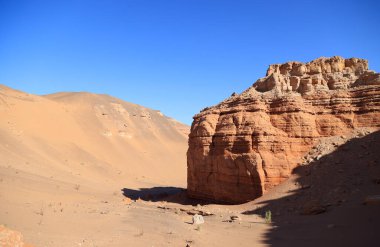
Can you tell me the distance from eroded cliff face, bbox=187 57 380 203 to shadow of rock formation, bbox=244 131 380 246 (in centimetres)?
153

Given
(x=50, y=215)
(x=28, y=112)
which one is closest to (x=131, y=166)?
(x=28, y=112)

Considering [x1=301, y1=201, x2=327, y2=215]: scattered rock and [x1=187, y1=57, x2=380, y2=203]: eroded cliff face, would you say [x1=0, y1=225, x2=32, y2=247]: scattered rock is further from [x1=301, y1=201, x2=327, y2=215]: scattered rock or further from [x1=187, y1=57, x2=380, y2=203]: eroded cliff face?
[x1=187, y1=57, x2=380, y2=203]: eroded cliff face

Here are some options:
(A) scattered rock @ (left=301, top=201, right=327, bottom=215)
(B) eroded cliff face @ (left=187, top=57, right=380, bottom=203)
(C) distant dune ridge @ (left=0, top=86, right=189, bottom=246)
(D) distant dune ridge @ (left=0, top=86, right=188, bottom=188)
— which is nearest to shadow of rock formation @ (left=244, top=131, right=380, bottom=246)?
(A) scattered rock @ (left=301, top=201, right=327, bottom=215)

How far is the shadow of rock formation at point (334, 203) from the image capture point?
30.5 feet

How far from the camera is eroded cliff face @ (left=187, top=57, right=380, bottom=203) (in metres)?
18.2

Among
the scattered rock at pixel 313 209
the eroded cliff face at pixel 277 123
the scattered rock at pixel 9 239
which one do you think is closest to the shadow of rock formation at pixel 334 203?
the scattered rock at pixel 313 209

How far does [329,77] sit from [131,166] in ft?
104

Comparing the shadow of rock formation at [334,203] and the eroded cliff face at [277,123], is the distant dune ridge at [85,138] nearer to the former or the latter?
the eroded cliff face at [277,123]

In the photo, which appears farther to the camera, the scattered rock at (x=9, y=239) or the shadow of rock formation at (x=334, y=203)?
the shadow of rock formation at (x=334, y=203)

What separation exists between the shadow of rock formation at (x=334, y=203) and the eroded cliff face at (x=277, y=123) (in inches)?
60.3

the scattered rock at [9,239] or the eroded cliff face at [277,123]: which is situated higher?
the eroded cliff face at [277,123]

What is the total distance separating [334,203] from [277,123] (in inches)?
266

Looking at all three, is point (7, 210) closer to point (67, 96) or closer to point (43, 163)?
point (43, 163)

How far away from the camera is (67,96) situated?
65188mm
